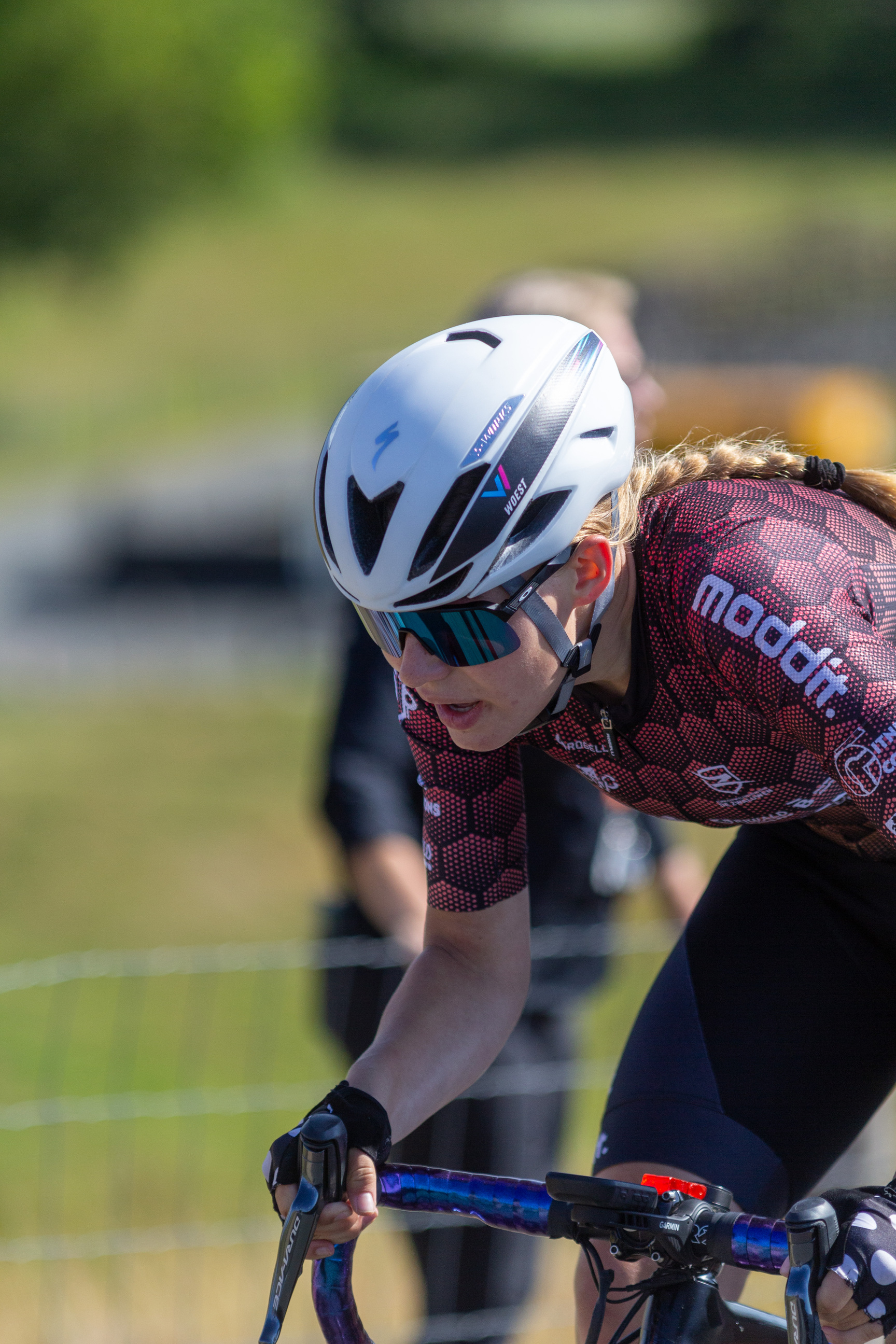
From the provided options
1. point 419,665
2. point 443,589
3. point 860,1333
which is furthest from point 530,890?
point 860,1333

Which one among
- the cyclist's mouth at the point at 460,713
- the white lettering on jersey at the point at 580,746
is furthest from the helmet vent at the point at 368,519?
the white lettering on jersey at the point at 580,746

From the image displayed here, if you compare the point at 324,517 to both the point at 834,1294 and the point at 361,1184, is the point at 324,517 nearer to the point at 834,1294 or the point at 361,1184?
the point at 361,1184

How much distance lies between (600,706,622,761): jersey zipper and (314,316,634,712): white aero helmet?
0.23 m

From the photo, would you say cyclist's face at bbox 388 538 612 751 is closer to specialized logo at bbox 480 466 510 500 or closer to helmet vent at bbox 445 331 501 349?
specialized logo at bbox 480 466 510 500

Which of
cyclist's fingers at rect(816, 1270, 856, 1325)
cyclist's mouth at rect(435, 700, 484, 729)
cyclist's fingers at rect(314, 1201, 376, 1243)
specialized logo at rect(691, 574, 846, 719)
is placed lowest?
cyclist's fingers at rect(314, 1201, 376, 1243)

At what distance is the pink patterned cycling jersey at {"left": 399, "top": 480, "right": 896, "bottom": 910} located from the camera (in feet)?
6.75

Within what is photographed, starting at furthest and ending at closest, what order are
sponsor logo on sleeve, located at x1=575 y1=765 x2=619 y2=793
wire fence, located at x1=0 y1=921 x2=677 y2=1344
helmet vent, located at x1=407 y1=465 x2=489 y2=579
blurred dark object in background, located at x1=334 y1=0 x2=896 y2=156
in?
blurred dark object in background, located at x1=334 y1=0 x2=896 y2=156, wire fence, located at x1=0 y1=921 x2=677 y2=1344, sponsor logo on sleeve, located at x1=575 y1=765 x2=619 y2=793, helmet vent, located at x1=407 y1=465 x2=489 y2=579

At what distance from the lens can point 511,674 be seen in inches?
88.8

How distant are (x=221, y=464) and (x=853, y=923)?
75.9 ft

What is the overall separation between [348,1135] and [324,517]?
36.6 inches

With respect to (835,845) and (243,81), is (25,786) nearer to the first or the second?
(835,845)

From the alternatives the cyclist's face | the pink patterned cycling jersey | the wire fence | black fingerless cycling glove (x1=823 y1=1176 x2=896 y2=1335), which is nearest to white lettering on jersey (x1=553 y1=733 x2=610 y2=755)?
the pink patterned cycling jersey

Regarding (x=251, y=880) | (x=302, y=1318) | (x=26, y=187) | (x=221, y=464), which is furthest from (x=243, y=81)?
(x=302, y=1318)

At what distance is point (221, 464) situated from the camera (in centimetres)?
2509
